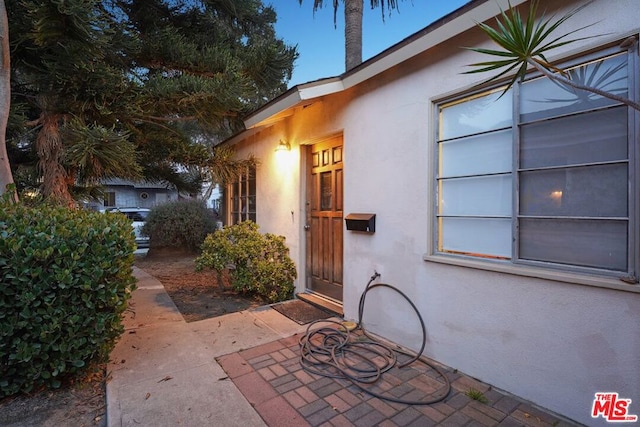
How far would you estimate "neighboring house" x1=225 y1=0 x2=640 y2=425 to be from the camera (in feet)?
6.69

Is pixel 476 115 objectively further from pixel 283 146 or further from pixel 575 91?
pixel 283 146

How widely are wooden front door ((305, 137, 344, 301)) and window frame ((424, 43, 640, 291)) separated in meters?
1.53

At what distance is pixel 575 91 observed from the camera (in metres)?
2.25

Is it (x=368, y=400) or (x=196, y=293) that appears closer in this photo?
(x=368, y=400)

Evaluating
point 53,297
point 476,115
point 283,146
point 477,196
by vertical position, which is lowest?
point 53,297

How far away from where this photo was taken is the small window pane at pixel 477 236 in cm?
262

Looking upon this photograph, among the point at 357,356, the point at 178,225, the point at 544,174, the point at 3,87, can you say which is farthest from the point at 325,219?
the point at 178,225

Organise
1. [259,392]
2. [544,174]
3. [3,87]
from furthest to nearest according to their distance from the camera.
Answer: [3,87]
[259,392]
[544,174]

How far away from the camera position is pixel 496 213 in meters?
2.67

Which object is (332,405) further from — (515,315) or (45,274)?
(45,274)

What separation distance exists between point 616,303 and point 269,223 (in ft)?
15.8

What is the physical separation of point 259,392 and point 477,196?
97.1 inches

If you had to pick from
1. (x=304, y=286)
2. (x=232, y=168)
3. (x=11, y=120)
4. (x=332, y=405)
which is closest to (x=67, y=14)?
(x=11, y=120)

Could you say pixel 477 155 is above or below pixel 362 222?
above
